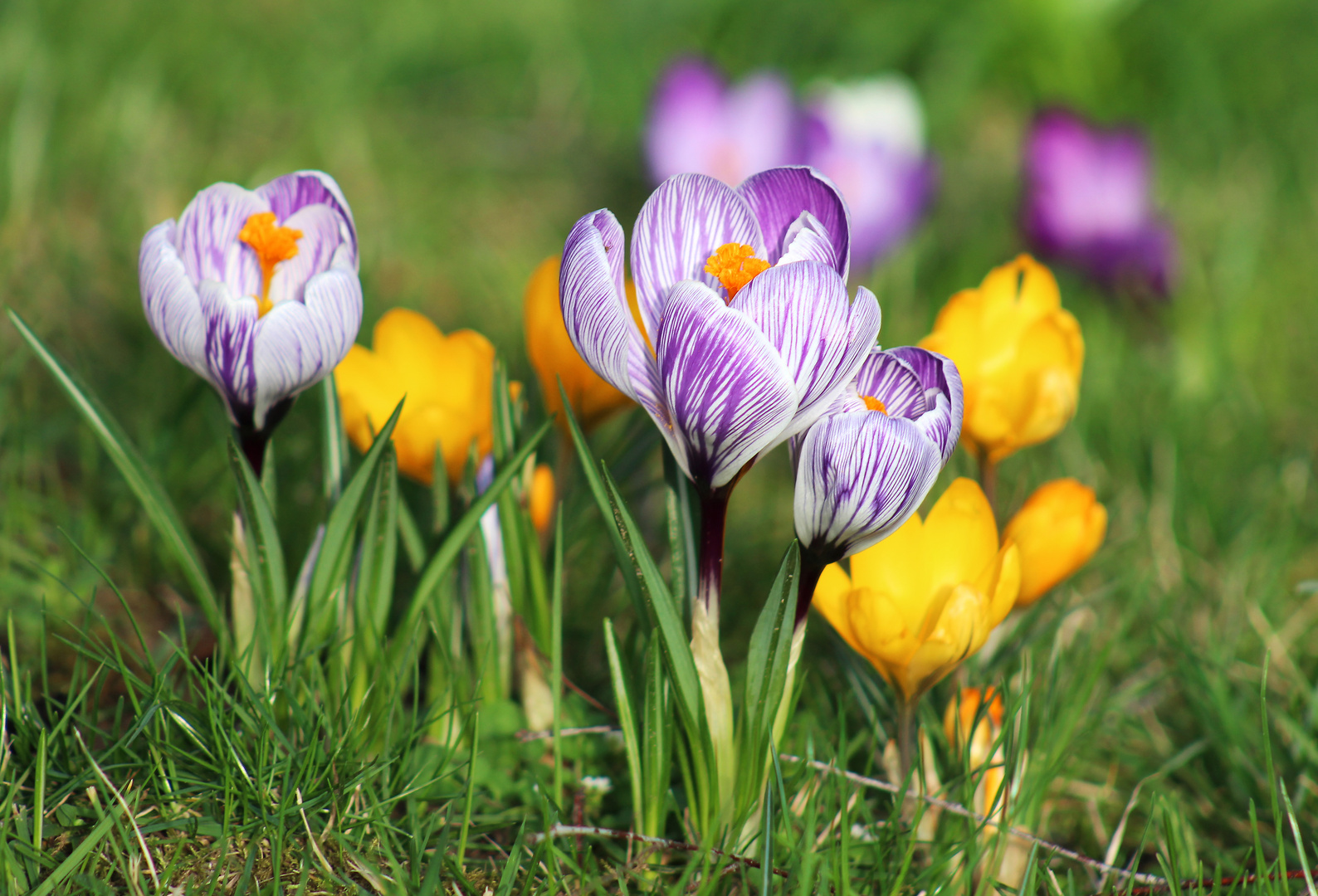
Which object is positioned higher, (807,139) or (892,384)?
(807,139)

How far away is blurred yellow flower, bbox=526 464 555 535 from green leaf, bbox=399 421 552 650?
0.34 ft

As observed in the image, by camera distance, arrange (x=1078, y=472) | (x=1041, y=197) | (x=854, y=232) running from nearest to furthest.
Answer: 1. (x=1078, y=472)
2. (x=854, y=232)
3. (x=1041, y=197)

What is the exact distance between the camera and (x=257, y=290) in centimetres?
104

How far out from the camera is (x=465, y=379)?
3.73 ft

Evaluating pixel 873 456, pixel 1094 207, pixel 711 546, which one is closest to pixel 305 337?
pixel 711 546

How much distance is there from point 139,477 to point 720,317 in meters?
0.63

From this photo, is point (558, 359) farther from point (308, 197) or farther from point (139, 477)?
point (139, 477)

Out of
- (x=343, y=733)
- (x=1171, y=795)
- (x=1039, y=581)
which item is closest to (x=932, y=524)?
(x=1039, y=581)

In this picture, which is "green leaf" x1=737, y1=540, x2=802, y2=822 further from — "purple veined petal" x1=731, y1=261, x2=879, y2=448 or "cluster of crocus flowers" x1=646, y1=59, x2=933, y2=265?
"cluster of crocus flowers" x1=646, y1=59, x2=933, y2=265

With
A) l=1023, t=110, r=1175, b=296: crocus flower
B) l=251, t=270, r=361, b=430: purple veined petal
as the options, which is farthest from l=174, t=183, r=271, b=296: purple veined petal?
l=1023, t=110, r=1175, b=296: crocus flower

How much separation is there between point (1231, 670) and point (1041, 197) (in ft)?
4.29

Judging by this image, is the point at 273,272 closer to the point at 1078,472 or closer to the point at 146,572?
the point at 146,572

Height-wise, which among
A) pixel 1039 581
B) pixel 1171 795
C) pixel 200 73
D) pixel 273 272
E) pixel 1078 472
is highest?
pixel 200 73

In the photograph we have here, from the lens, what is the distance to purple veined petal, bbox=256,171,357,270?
1024mm
